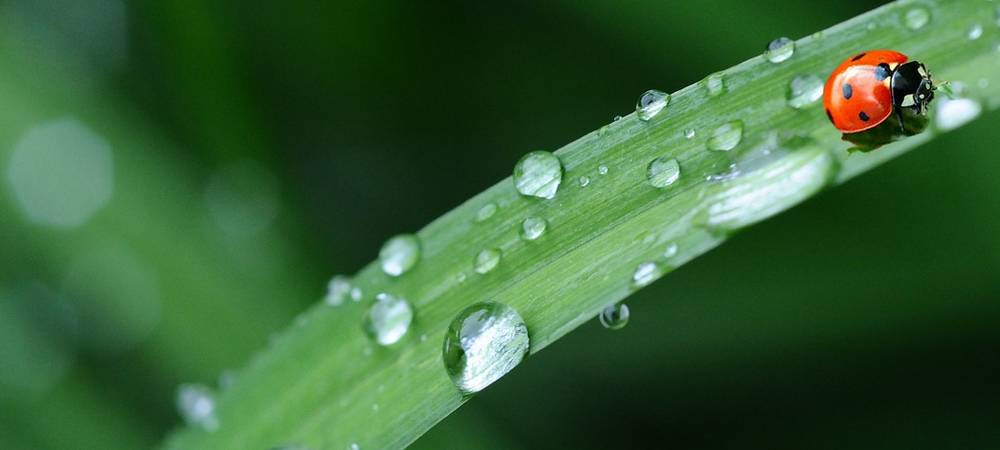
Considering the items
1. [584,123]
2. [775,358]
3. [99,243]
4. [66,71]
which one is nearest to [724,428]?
[775,358]

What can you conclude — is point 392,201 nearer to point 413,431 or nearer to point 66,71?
point 66,71

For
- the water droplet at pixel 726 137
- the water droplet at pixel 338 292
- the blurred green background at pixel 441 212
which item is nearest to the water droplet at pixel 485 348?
the water droplet at pixel 338 292

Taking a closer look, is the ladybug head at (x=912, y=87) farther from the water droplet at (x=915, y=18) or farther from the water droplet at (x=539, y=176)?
the water droplet at (x=539, y=176)

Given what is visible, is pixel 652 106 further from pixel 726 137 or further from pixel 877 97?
pixel 877 97

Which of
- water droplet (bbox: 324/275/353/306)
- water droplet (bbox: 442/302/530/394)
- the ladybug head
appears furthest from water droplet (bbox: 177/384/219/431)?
the ladybug head

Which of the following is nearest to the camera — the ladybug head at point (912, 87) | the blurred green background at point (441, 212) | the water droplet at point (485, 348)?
the water droplet at point (485, 348)

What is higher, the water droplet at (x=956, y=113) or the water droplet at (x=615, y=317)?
the water droplet at (x=615, y=317)
